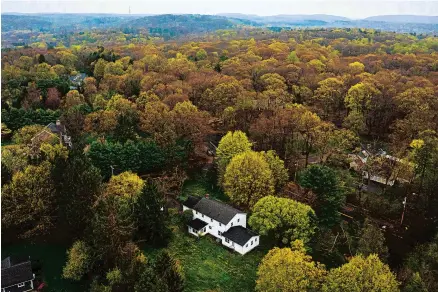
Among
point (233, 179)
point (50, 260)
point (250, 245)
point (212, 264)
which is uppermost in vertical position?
point (233, 179)

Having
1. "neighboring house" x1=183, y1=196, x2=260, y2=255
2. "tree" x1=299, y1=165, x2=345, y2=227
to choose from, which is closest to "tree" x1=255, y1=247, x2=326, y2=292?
"neighboring house" x1=183, y1=196, x2=260, y2=255

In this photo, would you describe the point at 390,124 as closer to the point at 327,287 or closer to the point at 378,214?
the point at 378,214

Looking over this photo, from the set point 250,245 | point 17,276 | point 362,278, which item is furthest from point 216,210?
point 17,276

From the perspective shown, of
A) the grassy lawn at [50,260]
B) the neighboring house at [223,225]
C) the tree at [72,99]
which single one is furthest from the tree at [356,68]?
the grassy lawn at [50,260]

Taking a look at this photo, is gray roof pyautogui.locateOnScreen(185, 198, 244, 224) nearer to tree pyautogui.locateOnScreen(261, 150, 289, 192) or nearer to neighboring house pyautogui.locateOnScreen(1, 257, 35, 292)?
tree pyautogui.locateOnScreen(261, 150, 289, 192)

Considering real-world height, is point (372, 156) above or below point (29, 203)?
above

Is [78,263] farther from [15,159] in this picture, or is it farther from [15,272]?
[15,159]
